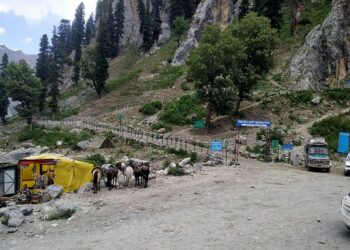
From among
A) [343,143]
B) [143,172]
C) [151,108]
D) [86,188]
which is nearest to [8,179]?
[86,188]

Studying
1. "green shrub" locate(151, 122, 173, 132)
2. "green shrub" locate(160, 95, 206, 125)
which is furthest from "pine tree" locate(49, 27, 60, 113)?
"green shrub" locate(151, 122, 173, 132)

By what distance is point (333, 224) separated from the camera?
1752cm

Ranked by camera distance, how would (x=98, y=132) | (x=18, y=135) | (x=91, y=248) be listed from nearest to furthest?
(x=91, y=248) → (x=98, y=132) → (x=18, y=135)

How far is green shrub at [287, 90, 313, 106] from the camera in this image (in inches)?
2164

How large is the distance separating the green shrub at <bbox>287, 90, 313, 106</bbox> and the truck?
19371 mm

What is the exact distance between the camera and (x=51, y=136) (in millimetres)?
61188

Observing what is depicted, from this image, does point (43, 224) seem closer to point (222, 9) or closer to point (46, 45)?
point (222, 9)

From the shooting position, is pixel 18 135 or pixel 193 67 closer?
pixel 193 67

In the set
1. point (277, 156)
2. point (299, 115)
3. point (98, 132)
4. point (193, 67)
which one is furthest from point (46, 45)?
point (277, 156)

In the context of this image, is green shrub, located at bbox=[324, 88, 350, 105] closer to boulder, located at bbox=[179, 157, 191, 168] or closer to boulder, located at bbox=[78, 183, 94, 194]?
boulder, located at bbox=[179, 157, 191, 168]

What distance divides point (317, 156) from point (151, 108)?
31681 mm

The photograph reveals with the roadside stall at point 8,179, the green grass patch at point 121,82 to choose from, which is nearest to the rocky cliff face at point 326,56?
the green grass patch at point 121,82

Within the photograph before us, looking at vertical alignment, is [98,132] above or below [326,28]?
below

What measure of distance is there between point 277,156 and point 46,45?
7361 cm
